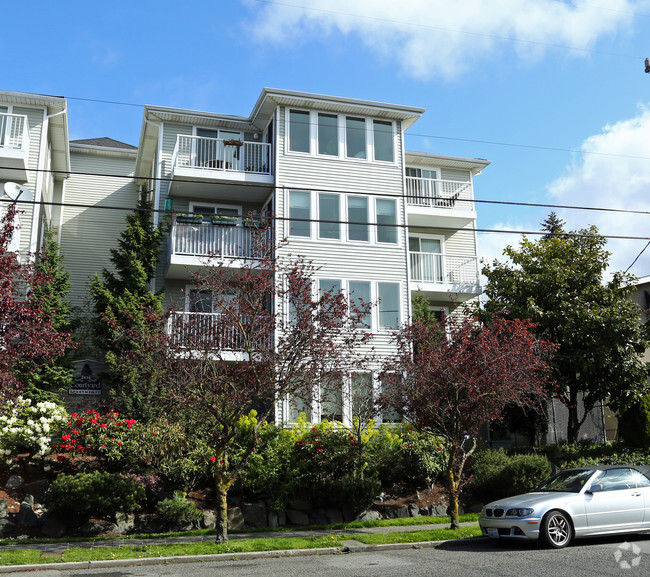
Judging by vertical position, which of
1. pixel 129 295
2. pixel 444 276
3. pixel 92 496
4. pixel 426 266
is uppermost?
pixel 426 266

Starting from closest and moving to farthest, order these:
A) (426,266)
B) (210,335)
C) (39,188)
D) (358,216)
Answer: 1. (210,335)
2. (39,188)
3. (358,216)
4. (426,266)

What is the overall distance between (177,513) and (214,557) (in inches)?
124

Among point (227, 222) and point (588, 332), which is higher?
point (227, 222)

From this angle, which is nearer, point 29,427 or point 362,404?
point 29,427

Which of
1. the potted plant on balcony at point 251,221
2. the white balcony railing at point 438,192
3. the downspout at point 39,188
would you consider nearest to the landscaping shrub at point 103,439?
the potted plant on balcony at point 251,221

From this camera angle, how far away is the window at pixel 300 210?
2208 cm

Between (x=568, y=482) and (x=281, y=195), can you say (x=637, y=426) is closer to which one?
(x=568, y=482)

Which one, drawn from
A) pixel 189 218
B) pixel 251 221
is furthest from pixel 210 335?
pixel 189 218

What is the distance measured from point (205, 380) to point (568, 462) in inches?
462

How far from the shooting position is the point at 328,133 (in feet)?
76.7

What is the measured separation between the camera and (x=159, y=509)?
525 inches

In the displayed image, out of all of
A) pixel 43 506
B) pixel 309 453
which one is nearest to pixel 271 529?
pixel 309 453

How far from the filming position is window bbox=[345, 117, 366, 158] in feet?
76.9

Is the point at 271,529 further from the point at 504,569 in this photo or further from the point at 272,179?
the point at 272,179
